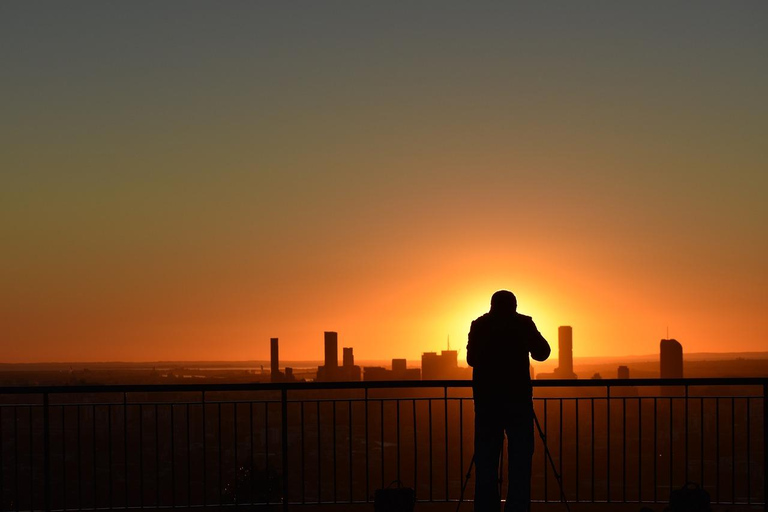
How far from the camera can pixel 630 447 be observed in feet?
261

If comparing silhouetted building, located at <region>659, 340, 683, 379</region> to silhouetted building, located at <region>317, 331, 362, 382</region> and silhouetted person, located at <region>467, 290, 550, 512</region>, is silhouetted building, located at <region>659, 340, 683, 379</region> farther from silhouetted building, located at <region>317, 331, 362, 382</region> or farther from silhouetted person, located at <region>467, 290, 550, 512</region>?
silhouetted person, located at <region>467, 290, 550, 512</region>

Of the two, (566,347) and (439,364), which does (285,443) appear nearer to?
(566,347)

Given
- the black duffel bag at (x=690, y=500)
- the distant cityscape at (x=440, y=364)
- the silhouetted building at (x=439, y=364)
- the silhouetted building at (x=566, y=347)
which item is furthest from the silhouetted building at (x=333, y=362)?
the black duffel bag at (x=690, y=500)

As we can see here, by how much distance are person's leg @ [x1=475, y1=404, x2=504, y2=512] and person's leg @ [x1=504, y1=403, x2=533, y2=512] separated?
0.39ft

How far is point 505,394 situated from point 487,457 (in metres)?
0.65

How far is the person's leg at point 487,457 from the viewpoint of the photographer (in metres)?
8.99

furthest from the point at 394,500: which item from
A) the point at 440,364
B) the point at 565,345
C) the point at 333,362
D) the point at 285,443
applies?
the point at 440,364

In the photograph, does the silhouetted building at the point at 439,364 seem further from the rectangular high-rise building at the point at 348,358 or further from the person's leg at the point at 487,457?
the person's leg at the point at 487,457

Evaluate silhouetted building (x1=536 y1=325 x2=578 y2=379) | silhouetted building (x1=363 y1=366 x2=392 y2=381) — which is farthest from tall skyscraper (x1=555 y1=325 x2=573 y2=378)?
silhouetted building (x1=363 y1=366 x2=392 y2=381)

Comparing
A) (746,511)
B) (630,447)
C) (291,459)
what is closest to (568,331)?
(291,459)

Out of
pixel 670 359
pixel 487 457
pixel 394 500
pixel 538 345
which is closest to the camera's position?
pixel 538 345

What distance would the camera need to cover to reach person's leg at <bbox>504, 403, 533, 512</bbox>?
8883 mm

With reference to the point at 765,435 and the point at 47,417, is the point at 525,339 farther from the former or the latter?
the point at 47,417

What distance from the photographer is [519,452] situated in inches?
349
